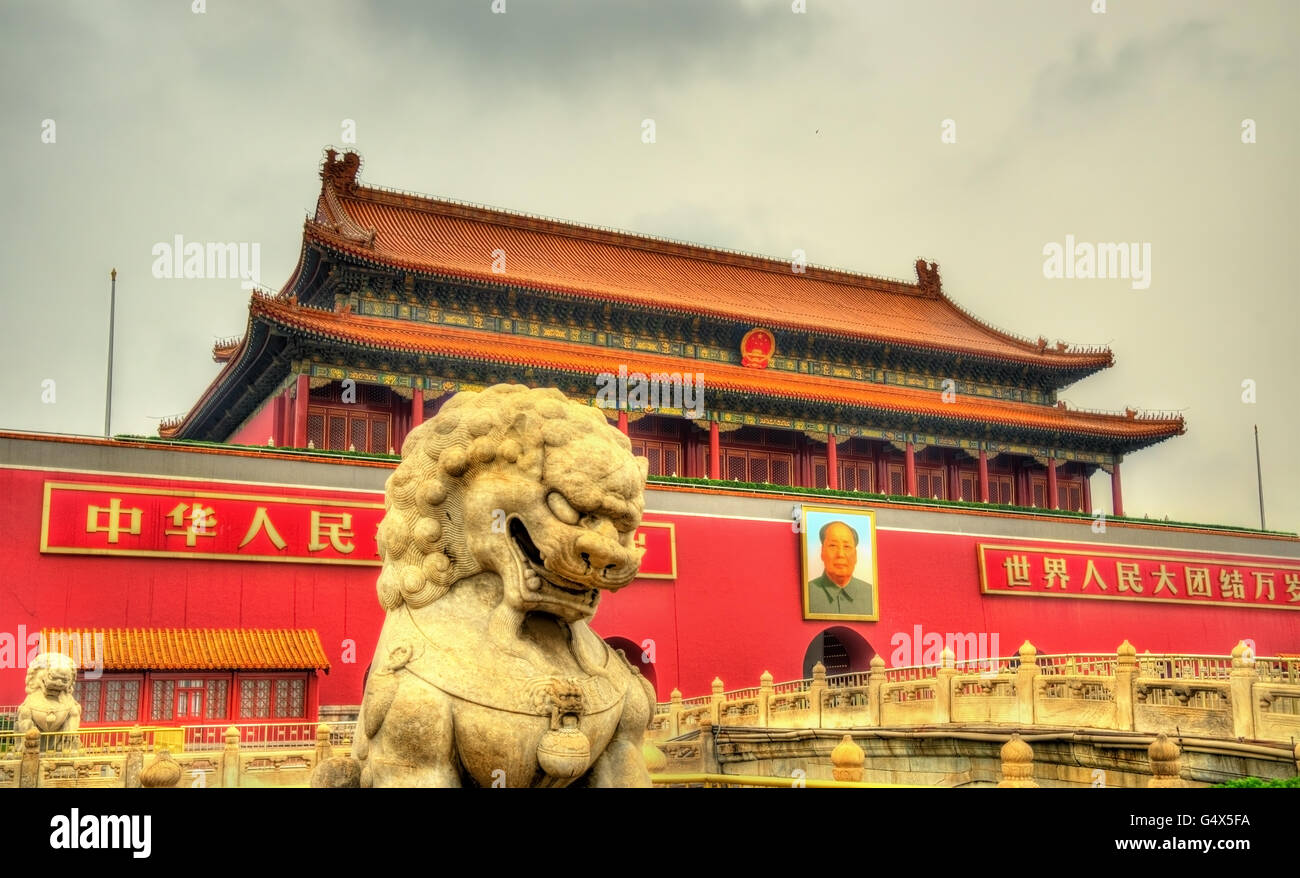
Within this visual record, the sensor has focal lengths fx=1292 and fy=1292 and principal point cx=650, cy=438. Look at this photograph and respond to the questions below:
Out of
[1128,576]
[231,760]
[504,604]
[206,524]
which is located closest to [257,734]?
[206,524]

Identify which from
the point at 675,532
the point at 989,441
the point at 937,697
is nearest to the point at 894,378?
the point at 989,441

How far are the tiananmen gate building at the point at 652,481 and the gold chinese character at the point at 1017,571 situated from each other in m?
0.04

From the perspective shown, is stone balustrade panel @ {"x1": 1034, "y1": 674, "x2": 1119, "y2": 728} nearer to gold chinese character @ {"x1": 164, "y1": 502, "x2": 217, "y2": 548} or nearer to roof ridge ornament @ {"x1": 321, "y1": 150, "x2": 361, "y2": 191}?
gold chinese character @ {"x1": 164, "y1": 502, "x2": 217, "y2": 548}

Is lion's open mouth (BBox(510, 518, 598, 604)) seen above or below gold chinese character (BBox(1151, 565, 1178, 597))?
below

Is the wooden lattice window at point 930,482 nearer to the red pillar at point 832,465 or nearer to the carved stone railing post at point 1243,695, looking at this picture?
the red pillar at point 832,465

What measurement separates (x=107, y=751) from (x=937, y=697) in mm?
8139

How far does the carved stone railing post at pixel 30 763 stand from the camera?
9711 mm

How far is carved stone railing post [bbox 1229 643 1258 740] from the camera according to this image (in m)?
10.4

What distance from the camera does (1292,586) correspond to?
25.2 meters

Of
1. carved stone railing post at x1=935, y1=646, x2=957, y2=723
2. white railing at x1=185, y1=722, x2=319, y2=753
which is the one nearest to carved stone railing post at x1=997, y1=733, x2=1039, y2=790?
carved stone railing post at x1=935, y1=646, x2=957, y2=723

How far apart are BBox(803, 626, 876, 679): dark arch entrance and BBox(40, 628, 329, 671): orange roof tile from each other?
26.4ft

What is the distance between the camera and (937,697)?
13672 mm

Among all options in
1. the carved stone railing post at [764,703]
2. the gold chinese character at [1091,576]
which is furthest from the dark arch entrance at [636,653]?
the gold chinese character at [1091,576]

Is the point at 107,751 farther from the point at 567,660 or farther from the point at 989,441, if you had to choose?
the point at 989,441
